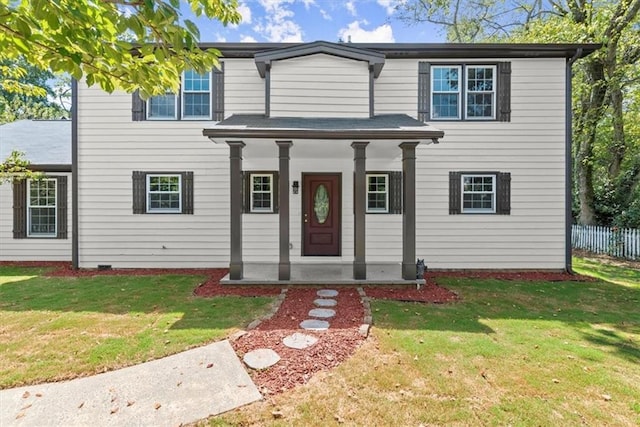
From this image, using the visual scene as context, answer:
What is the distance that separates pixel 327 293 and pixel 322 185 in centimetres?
334

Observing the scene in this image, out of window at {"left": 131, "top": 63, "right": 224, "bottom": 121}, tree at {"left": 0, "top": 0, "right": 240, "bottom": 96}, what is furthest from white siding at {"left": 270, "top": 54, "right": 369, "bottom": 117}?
tree at {"left": 0, "top": 0, "right": 240, "bottom": 96}

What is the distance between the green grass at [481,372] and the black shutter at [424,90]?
5.15 m

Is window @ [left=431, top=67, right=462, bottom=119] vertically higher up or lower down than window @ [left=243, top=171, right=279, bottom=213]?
higher up

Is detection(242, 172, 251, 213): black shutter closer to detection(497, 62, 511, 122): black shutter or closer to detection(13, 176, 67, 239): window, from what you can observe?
detection(13, 176, 67, 239): window

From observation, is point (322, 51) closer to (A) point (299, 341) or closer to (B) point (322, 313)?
(B) point (322, 313)

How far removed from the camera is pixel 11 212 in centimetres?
898

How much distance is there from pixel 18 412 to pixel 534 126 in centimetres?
1082

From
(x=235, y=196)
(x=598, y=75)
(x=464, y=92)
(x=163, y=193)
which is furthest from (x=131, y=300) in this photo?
(x=598, y=75)

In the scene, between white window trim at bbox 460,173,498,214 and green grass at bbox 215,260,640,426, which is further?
white window trim at bbox 460,173,498,214

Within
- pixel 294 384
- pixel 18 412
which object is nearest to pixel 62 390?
pixel 18 412

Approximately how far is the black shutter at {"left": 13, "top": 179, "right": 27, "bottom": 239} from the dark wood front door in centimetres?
799

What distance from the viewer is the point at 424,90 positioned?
8.36m

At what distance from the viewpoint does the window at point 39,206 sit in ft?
29.2

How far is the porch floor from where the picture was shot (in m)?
6.58
